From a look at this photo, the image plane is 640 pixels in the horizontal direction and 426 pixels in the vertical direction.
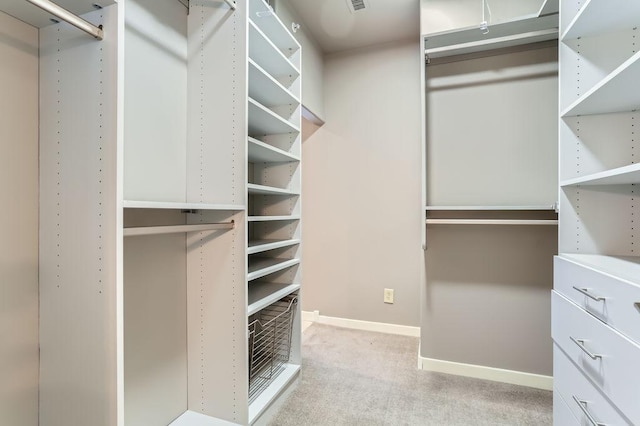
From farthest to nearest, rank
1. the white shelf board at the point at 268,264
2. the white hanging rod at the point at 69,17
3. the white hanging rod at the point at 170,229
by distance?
the white shelf board at the point at 268,264 → the white hanging rod at the point at 170,229 → the white hanging rod at the point at 69,17

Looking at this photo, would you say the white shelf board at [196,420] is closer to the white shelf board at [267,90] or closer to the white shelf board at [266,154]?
the white shelf board at [266,154]

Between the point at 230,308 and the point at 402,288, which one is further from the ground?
the point at 230,308

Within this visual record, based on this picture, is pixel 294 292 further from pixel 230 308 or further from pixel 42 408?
pixel 42 408

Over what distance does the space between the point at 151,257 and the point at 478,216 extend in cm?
208

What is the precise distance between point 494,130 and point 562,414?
1.68 m

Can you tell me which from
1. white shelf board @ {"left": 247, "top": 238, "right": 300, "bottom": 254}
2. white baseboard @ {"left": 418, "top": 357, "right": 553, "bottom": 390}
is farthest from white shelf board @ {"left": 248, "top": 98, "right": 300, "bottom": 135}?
white baseboard @ {"left": 418, "top": 357, "right": 553, "bottom": 390}

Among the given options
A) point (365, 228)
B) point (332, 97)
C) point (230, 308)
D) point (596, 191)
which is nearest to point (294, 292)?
point (230, 308)

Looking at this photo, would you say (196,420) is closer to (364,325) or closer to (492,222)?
(364,325)

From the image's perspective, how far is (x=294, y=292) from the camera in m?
2.07

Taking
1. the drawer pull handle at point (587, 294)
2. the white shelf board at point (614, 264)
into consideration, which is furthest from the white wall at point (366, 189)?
the drawer pull handle at point (587, 294)

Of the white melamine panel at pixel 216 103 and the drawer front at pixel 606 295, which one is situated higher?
the white melamine panel at pixel 216 103

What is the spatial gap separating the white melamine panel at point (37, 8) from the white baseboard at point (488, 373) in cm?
258

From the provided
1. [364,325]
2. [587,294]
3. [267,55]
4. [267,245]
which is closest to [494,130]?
[587,294]

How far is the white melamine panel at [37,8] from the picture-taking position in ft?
2.83
